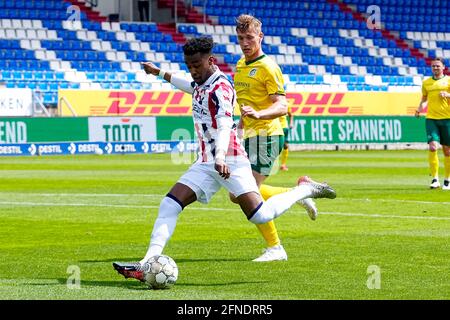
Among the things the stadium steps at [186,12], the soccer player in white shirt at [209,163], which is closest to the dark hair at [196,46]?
the soccer player in white shirt at [209,163]

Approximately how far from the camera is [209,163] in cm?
1036

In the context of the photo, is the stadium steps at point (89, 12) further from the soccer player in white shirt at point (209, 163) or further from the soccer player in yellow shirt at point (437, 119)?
the soccer player in white shirt at point (209, 163)

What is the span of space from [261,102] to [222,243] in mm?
2005

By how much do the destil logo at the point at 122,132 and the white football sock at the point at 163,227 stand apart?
29653mm

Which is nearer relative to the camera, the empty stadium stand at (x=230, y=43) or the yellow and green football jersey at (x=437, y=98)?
the yellow and green football jersey at (x=437, y=98)

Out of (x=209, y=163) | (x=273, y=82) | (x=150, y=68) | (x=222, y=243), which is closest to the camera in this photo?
(x=209, y=163)

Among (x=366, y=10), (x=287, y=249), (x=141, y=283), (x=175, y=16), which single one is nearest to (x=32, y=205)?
(x=287, y=249)

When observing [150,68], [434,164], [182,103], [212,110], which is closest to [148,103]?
[182,103]

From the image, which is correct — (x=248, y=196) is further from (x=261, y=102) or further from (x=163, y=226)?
(x=261, y=102)

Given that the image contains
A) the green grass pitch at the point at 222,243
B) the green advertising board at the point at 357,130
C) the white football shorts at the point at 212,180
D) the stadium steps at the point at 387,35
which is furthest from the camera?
the stadium steps at the point at 387,35

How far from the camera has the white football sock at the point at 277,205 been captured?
10.5 m

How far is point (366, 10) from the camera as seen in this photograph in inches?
2472

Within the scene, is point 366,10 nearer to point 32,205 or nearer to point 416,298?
point 32,205
